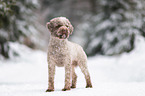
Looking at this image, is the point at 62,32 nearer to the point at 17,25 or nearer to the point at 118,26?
the point at 17,25

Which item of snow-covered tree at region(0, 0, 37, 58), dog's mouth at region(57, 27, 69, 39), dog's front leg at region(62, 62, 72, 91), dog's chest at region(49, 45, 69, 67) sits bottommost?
dog's front leg at region(62, 62, 72, 91)

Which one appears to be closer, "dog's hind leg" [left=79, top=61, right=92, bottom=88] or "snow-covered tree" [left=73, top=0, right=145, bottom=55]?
"dog's hind leg" [left=79, top=61, right=92, bottom=88]

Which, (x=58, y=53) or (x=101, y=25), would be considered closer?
(x=58, y=53)

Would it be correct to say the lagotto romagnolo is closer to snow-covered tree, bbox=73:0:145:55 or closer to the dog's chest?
the dog's chest

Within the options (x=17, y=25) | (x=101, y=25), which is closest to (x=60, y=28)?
(x=17, y=25)

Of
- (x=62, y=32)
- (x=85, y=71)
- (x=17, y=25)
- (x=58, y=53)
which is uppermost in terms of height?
(x=17, y=25)

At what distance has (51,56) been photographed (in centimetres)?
425

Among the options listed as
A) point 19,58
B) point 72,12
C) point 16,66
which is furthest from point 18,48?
point 72,12

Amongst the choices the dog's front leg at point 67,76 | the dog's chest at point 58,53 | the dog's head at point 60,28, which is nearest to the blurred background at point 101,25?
the dog's head at point 60,28

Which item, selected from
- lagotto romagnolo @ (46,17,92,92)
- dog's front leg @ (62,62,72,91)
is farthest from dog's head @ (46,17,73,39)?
dog's front leg @ (62,62,72,91)

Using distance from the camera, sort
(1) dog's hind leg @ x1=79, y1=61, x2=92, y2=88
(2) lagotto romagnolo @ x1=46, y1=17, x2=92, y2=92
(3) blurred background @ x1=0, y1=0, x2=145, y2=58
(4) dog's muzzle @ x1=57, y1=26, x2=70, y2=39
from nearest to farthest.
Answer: (4) dog's muzzle @ x1=57, y1=26, x2=70, y2=39 < (2) lagotto romagnolo @ x1=46, y1=17, x2=92, y2=92 < (1) dog's hind leg @ x1=79, y1=61, x2=92, y2=88 < (3) blurred background @ x1=0, y1=0, x2=145, y2=58

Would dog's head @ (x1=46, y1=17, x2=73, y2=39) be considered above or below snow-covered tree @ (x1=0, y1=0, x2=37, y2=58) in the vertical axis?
below

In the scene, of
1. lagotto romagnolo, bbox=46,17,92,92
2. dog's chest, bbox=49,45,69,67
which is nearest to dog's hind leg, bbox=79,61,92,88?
lagotto romagnolo, bbox=46,17,92,92

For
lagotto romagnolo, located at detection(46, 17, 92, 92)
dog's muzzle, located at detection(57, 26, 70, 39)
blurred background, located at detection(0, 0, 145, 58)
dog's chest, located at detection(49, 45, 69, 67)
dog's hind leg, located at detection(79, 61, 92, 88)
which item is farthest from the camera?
blurred background, located at detection(0, 0, 145, 58)
